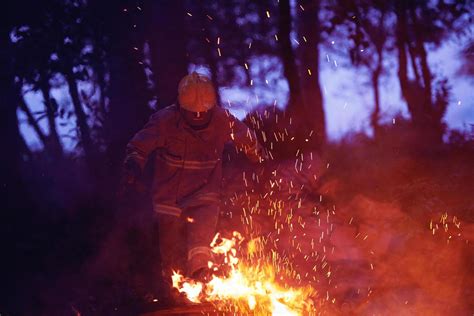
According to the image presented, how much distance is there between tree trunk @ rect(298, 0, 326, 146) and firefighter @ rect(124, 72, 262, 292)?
12.2ft

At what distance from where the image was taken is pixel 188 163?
5.84 metres

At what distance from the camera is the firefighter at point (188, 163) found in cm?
555

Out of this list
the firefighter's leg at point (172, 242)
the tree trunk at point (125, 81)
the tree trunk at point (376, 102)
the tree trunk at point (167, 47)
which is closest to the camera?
the firefighter's leg at point (172, 242)

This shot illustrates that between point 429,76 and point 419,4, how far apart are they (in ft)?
5.96

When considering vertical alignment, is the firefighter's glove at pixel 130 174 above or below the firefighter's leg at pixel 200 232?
above

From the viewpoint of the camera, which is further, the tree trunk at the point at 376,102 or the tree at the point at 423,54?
the tree trunk at the point at 376,102

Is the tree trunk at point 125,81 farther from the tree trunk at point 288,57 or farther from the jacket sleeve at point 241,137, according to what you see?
the tree trunk at point 288,57

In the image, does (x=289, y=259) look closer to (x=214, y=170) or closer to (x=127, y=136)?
(x=214, y=170)

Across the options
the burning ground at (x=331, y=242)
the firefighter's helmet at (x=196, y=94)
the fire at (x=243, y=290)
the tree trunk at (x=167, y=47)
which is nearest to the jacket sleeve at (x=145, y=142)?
the firefighter's helmet at (x=196, y=94)

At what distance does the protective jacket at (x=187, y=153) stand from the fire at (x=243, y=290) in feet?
2.33

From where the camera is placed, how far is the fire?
506 cm

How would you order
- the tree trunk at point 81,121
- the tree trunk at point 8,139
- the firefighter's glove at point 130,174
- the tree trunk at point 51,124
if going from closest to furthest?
the firefighter's glove at point 130,174 < the tree trunk at point 8,139 < the tree trunk at point 81,121 < the tree trunk at point 51,124

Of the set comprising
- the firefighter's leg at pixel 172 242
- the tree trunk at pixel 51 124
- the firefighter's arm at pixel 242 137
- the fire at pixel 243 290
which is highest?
the tree trunk at pixel 51 124

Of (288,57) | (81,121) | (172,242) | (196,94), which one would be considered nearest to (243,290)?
(172,242)
